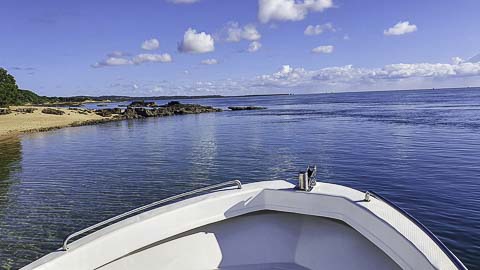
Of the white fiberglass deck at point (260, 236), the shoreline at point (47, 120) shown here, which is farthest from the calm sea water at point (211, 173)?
the shoreline at point (47, 120)

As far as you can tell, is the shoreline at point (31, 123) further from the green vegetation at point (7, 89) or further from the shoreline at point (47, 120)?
the green vegetation at point (7, 89)

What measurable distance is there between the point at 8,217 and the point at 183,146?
1633 centimetres

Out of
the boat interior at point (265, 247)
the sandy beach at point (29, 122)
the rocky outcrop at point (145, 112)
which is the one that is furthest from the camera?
the rocky outcrop at point (145, 112)

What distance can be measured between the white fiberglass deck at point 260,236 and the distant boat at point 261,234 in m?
0.01

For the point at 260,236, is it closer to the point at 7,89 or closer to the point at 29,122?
the point at 29,122

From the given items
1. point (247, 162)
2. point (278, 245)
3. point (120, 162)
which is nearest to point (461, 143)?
point (247, 162)

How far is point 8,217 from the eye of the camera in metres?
11.2

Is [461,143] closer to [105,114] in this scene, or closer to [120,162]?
[120,162]

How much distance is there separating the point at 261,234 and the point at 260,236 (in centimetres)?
4

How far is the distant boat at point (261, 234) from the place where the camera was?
441cm

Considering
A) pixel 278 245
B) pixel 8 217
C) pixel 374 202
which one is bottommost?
pixel 8 217

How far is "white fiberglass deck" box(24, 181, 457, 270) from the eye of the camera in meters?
4.44

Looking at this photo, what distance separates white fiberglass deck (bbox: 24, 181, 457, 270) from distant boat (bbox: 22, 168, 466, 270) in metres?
0.01

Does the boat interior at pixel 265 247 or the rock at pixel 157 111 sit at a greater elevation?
the rock at pixel 157 111
